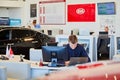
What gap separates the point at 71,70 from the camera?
72 cm

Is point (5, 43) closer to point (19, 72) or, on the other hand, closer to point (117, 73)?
point (19, 72)

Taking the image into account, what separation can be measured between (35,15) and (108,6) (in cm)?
324

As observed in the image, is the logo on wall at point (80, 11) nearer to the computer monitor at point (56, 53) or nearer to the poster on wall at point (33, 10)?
the poster on wall at point (33, 10)

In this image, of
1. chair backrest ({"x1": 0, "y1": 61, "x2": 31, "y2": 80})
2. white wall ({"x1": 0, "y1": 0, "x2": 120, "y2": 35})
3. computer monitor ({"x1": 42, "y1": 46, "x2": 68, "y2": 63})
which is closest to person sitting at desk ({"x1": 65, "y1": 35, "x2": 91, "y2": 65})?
computer monitor ({"x1": 42, "y1": 46, "x2": 68, "y2": 63})

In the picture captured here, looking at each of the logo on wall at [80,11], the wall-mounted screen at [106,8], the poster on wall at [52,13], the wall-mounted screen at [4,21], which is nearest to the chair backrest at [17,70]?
the wall-mounted screen at [106,8]

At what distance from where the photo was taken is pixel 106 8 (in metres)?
9.64

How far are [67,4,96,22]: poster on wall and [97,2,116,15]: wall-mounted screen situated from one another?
24 cm

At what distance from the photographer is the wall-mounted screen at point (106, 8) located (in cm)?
947

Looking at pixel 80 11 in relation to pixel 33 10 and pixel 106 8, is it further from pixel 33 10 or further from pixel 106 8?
pixel 33 10

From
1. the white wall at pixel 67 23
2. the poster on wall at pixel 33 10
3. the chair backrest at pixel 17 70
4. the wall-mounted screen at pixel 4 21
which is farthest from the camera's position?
the poster on wall at pixel 33 10

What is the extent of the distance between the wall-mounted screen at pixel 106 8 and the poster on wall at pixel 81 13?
245mm

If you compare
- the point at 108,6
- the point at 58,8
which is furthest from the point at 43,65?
the point at 58,8

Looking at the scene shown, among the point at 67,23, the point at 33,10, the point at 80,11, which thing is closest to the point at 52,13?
the point at 67,23

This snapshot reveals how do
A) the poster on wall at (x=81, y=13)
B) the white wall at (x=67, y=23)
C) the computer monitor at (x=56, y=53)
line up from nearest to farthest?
the computer monitor at (x=56, y=53) → the white wall at (x=67, y=23) → the poster on wall at (x=81, y=13)
